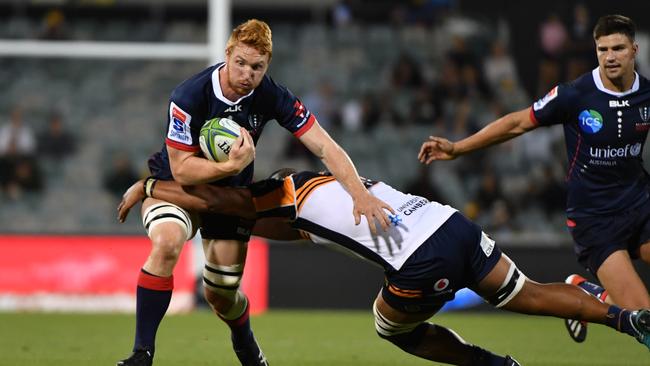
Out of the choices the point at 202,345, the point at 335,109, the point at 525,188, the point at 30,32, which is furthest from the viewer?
the point at 30,32

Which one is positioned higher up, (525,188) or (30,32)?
(30,32)

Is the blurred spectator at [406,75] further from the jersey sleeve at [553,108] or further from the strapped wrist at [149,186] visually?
the strapped wrist at [149,186]

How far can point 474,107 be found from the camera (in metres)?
14.7

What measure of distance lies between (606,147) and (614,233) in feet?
1.79

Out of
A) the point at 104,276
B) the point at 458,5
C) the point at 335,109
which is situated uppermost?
the point at 458,5

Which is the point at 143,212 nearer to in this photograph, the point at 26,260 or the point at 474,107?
the point at 26,260

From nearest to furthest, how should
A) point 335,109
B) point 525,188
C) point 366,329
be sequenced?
point 366,329 < point 525,188 < point 335,109

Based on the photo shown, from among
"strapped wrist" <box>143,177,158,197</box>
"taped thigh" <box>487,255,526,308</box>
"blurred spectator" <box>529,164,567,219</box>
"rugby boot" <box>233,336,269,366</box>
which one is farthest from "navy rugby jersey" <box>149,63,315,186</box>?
"blurred spectator" <box>529,164,567,219</box>

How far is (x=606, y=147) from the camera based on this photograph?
6.26 meters

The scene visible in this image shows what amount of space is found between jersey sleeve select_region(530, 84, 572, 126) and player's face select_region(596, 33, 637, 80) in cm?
28

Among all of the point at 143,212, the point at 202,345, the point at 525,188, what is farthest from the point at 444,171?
the point at 143,212

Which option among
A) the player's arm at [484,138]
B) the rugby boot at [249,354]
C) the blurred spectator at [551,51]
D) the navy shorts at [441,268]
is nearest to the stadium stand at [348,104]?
the blurred spectator at [551,51]

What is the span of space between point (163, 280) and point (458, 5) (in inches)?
464

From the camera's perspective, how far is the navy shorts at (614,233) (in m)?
6.36
